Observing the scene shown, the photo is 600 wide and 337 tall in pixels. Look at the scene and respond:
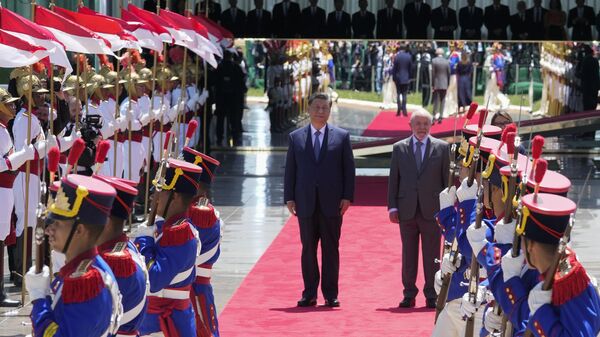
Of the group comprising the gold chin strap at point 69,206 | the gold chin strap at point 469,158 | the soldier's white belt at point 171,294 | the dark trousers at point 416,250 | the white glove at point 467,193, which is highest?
the gold chin strap at point 69,206

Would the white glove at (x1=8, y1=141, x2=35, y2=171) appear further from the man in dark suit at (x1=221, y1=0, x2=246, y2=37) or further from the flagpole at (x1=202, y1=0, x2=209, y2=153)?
the man in dark suit at (x1=221, y1=0, x2=246, y2=37)

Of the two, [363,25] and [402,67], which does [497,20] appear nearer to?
[402,67]

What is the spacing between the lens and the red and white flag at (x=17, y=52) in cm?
1027

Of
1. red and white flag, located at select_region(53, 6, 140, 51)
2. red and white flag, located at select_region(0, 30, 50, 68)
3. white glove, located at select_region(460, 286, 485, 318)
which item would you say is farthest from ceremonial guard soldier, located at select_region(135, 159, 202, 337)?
red and white flag, located at select_region(53, 6, 140, 51)

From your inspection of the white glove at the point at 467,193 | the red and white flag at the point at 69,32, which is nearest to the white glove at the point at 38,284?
the white glove at the point at 467,193

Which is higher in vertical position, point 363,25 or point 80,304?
point 363,25

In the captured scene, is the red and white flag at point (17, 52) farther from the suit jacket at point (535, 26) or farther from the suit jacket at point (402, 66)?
the suit jacket at point (535, 26)

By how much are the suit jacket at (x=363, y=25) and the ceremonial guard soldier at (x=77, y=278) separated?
18.7m

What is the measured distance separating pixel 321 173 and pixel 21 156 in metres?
2.41

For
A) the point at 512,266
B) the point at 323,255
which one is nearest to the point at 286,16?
the point at 323,255

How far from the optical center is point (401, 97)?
24609 mm

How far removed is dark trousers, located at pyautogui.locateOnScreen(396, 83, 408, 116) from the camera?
960 inches

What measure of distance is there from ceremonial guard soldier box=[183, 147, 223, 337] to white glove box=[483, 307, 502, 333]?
204cm

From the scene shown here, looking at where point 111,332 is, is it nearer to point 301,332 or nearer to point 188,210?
point 188,210
